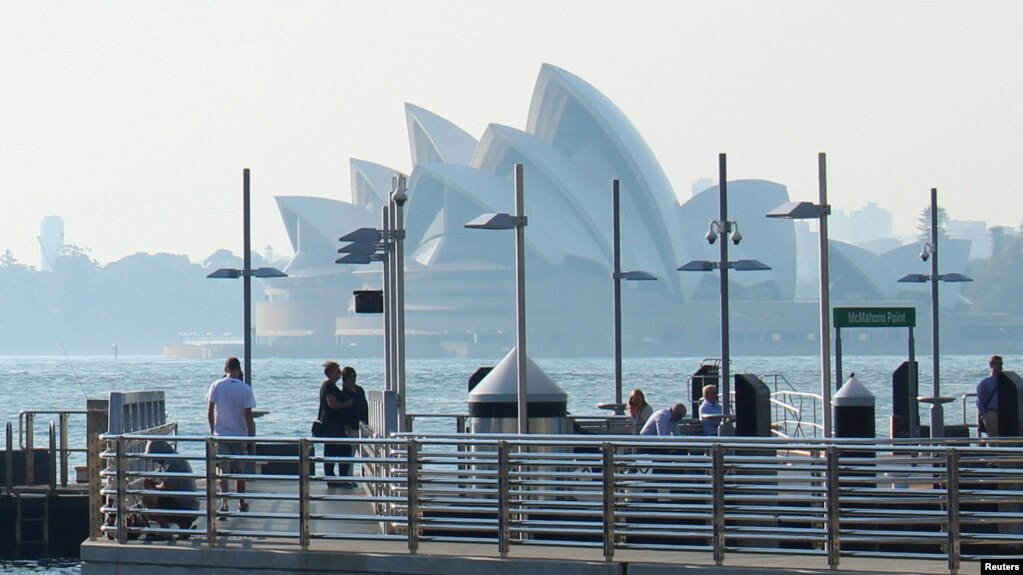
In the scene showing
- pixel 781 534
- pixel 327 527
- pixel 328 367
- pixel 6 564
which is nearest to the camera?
pixel 781 534

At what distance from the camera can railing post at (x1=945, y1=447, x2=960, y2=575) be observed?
1026cm

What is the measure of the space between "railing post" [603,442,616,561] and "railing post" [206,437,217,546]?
2284 millimetres

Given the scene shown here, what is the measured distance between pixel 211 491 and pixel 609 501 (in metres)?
2.36

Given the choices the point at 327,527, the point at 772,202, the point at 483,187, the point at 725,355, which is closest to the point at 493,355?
the point at 772,202

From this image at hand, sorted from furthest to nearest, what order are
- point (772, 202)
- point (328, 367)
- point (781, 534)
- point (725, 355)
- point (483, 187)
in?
point (772, 202) → point (483, 187) → point (725, 355) → point (328, 367) → point (781, 534)

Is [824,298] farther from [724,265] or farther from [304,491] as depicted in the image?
[724,265]

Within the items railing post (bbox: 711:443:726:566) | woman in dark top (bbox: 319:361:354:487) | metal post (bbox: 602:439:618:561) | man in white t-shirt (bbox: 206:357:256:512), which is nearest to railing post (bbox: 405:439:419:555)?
metal post (bbox: 602:439:618:561)

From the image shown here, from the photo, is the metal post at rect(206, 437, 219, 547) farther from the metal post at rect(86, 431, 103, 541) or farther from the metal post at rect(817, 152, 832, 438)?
the metal post at rect(817, 152, 832, 438)

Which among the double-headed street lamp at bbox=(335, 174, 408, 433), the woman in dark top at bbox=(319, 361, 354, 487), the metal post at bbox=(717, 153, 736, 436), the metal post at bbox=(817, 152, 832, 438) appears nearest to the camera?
the metal post at bbox=(817, 152, 832, 438)

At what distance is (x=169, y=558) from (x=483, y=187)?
87089 millimetres

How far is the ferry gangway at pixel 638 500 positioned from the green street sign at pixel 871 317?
4670 mm

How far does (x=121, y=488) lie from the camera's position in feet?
38.3

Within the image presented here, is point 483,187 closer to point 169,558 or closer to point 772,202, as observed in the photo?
point 772,202

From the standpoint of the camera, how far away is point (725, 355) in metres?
26.0
